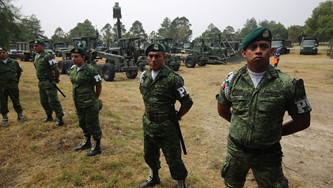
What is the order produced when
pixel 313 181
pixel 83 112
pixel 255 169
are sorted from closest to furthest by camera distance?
pixel 255 169 → pixel 313 181 → pixel 83 112

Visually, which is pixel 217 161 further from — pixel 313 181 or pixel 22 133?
pixel 22 133

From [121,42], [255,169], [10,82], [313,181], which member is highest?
[121,42]

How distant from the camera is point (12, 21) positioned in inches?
428

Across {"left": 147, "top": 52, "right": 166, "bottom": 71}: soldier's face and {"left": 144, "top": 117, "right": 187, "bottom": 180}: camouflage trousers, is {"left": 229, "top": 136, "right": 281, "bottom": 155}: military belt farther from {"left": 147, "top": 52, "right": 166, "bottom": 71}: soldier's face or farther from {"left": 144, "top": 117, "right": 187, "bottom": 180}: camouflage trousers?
{"left": 147, "top": 52, "right": 166, "bottom": 71}: soldier's face

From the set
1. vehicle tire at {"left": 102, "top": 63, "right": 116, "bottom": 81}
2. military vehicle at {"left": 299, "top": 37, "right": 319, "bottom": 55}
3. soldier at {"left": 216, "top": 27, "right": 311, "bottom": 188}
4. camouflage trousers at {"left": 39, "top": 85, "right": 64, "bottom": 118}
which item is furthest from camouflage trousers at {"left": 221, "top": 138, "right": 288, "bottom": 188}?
military vehicle at {"left": 299, "top": 37, "right": 319, "bottom": 55}

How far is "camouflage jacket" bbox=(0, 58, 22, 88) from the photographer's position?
6.08 metres

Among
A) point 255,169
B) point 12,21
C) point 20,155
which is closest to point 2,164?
point 20,155

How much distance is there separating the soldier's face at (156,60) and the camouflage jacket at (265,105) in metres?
1.10

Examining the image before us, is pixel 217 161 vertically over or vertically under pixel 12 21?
under

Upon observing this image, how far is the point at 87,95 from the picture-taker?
427cm

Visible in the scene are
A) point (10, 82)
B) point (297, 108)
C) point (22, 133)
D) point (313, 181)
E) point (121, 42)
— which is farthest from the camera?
point (121, 42)

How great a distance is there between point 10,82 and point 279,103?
6146mm

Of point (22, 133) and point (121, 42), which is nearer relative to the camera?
point (22, 133)

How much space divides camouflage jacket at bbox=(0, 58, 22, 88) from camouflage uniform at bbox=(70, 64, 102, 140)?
106 inches
